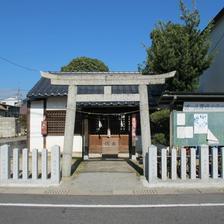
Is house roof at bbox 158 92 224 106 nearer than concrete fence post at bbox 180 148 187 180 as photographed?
No

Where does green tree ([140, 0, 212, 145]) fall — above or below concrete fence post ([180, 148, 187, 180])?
above

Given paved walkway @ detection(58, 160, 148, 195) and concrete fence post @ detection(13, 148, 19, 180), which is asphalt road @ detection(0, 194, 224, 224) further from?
concrete fence post @ detection(13, 148, 19, 180)

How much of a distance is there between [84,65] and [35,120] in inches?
991

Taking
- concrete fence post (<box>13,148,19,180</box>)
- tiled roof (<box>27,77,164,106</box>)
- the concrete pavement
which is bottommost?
the concrete pavement

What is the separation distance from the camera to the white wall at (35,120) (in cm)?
2155

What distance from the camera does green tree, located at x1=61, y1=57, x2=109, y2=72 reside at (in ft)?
151

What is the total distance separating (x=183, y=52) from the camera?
18.5 m

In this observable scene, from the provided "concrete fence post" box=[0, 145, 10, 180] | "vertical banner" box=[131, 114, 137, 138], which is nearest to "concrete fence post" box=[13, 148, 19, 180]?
"concrete fence post" box=[0, 145, 10, 180]

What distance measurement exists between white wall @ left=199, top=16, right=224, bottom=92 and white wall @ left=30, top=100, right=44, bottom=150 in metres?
8.98

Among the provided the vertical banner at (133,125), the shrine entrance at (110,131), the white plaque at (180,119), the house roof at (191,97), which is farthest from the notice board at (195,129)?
the vertical banner at (133,125)

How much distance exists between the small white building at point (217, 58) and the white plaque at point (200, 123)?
26.4ft

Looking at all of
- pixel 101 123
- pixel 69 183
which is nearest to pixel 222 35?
pixel 101 123

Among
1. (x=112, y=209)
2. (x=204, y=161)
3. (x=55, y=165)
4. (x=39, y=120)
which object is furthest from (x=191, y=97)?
(x=39, y=120)

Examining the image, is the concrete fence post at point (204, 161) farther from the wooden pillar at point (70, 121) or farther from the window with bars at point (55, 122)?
the window with bars at point (55, 122)
